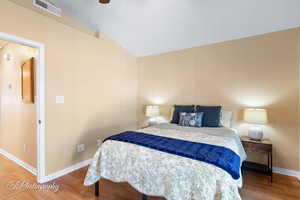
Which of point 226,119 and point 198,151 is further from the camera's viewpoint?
point 226,119

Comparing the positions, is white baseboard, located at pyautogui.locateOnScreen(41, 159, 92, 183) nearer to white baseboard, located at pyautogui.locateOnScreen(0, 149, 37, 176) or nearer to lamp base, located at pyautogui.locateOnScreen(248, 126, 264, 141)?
white baseboard, located at pyautogui.locateOnScreen(0, 149, 37, 176)

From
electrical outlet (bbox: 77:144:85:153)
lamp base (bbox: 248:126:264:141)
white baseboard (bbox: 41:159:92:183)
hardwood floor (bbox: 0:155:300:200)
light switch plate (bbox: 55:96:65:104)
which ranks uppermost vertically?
light switch plate (bbox: 55:96:65:104)

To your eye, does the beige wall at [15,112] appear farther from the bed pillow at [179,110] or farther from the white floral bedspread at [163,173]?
the bed pillow at [179,110]

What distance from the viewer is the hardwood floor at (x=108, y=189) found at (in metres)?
1.90

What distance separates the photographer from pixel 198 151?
1.51 m

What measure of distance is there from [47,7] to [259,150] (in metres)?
3.98

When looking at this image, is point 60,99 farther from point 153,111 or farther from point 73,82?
point 153,111

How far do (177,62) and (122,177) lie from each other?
281 centimetres

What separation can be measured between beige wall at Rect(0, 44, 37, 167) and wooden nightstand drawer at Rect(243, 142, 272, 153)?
3.50m

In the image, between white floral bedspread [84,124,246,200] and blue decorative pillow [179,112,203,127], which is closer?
white floral bedspread [84,124,246,200]

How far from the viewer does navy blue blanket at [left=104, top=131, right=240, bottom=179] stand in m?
1.31

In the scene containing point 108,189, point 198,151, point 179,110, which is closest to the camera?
point 198,151

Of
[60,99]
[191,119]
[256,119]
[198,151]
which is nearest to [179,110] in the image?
[191,119]

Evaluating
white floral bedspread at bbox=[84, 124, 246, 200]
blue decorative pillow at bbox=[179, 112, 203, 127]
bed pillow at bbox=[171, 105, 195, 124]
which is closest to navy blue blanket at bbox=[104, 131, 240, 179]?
white floral bedspread at bbox=[84, 124, 246, 200]
